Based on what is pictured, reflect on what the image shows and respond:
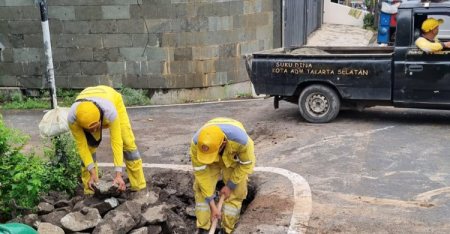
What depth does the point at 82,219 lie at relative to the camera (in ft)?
16.4

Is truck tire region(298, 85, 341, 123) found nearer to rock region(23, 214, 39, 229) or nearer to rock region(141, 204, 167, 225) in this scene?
rock region(141, 204, 167, 225)

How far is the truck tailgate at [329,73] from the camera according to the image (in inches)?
315

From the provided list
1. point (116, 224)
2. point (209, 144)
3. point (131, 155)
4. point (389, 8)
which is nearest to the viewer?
point (209, 144)

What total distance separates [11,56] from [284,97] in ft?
22.8

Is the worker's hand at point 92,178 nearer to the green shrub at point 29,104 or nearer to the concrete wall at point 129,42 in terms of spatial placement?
the concrete wall at point 129,42

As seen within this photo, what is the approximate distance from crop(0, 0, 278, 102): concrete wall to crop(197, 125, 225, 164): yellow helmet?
22.7 feet

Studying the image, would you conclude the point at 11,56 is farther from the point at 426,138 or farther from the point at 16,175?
the point at 426,138

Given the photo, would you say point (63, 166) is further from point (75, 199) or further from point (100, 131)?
point (100, 131)

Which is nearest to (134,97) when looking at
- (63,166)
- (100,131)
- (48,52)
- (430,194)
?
(48,52)

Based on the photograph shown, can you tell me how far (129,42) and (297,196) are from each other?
6951 mm

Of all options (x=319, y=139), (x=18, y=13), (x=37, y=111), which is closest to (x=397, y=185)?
(x=319, y=139)

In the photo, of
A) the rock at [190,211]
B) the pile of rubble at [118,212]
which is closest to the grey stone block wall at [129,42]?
the pile of rubble at [118,212]

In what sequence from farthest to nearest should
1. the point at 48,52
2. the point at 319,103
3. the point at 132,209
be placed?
the point at 319,103 < the point at 48,52 < the point at 132,209

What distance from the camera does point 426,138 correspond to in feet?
24.6
